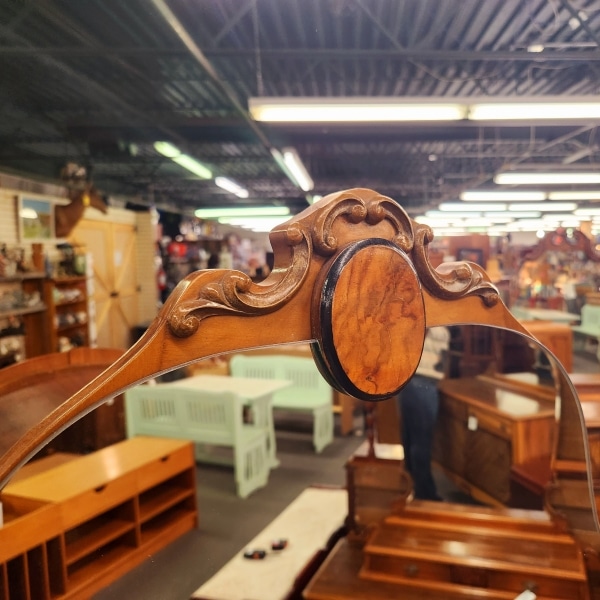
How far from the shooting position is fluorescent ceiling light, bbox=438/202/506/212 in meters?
7.26

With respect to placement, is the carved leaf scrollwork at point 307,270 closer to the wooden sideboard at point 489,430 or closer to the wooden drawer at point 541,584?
the wooden drawer at point 541,584

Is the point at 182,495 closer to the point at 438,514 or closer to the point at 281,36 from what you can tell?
the point at 438,514

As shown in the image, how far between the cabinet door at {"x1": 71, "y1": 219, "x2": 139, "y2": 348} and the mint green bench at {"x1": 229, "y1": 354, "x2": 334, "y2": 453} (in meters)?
3.18

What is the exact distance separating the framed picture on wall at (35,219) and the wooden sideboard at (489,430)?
117 inches

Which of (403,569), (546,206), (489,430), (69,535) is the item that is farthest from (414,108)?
(546,206)

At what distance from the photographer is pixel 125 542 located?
68 cm

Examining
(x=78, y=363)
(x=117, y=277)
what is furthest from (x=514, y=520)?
(x=117, y=277)

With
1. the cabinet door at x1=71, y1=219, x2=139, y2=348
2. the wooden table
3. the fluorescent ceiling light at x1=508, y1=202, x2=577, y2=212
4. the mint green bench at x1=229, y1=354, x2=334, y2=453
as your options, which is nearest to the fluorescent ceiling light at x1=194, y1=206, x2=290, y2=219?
the cabinet door at x1=71, y1=219, x2=139, y2=348

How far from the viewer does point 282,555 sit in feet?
4.99

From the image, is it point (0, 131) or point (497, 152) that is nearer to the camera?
point (0, 131)

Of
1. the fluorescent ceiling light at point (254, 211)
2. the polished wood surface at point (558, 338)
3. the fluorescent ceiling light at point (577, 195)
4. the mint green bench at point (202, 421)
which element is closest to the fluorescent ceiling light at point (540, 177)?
the fluorescent ceiling light at point (577, 195)

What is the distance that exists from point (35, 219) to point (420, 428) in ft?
11.4

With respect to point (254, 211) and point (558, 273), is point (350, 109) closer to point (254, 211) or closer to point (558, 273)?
Answer: point (558, 273)

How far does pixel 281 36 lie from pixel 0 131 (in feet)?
6.62
